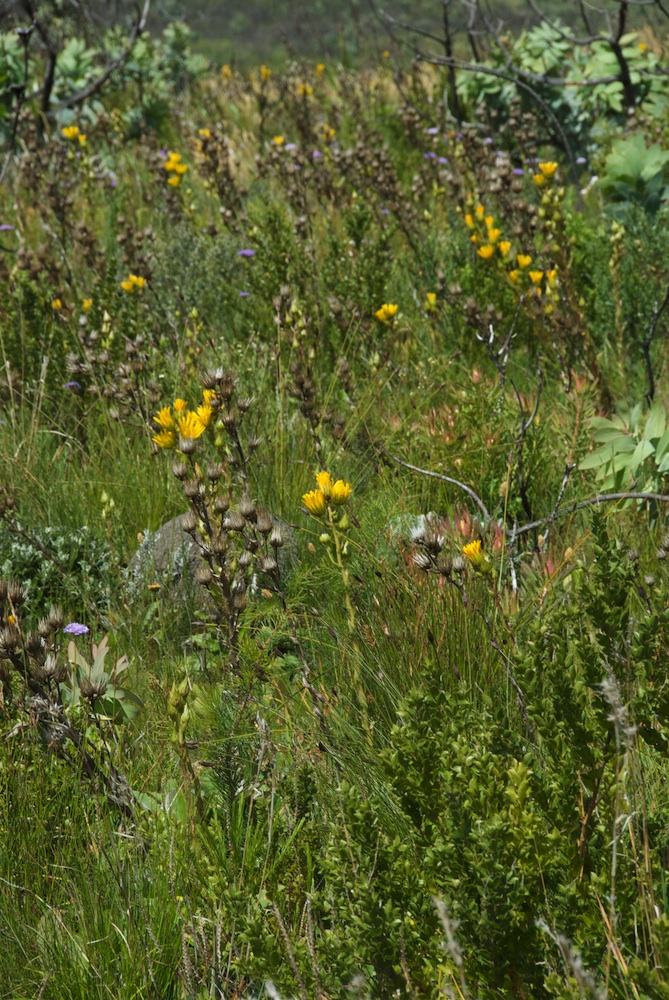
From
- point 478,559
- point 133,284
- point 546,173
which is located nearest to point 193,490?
point 478,559

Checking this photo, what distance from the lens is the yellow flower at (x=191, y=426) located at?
222 cm

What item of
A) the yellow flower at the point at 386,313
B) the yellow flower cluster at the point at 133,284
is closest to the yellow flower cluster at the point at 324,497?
the yellow flower at the point at 386,313

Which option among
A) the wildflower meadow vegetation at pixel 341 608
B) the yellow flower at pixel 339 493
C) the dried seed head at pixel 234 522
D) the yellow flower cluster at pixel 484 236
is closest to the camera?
the wildflower meadow vegetation at pixel 341 608

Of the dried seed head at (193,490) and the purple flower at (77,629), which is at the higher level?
the dried seed head at (193,490)

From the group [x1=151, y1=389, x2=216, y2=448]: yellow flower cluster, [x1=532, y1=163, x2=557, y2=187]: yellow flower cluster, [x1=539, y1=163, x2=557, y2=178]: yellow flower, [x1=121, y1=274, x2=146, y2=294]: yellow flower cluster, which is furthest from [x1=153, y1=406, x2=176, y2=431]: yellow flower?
[x1=539, y1=163, x2=557, y2=178]: yellow flower

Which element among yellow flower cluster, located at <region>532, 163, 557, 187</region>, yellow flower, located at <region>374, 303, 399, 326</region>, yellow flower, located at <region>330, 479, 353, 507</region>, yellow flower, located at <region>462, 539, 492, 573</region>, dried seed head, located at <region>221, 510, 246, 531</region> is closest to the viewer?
yellow flower, located at <region>462, 539, 492, 573</region>

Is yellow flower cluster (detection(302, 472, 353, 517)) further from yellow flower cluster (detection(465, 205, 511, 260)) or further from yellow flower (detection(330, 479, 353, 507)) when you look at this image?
yellow flower cluster (detection(465, 205, 511, 260))

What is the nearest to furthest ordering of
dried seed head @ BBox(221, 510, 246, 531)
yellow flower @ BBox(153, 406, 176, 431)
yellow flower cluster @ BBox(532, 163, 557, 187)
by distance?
dried seed head @ BBox(221, 510, 246, 531), yellow flower @ BBox(153, 406, 176, 431), yellow flower cluster @ BBox(532, 163, 557, 187)

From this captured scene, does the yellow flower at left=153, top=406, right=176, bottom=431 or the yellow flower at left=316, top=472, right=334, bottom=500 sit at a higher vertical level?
the yellow flower at left=316, top=472, right=334, bottom=500

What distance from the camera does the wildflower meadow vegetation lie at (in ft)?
4.35

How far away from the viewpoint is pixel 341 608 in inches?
89.1

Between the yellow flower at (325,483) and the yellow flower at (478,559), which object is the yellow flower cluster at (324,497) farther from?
the yellow flower at (478,559)

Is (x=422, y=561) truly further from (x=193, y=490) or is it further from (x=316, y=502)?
(x=193, y=490)

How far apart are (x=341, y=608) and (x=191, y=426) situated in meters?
0.58
